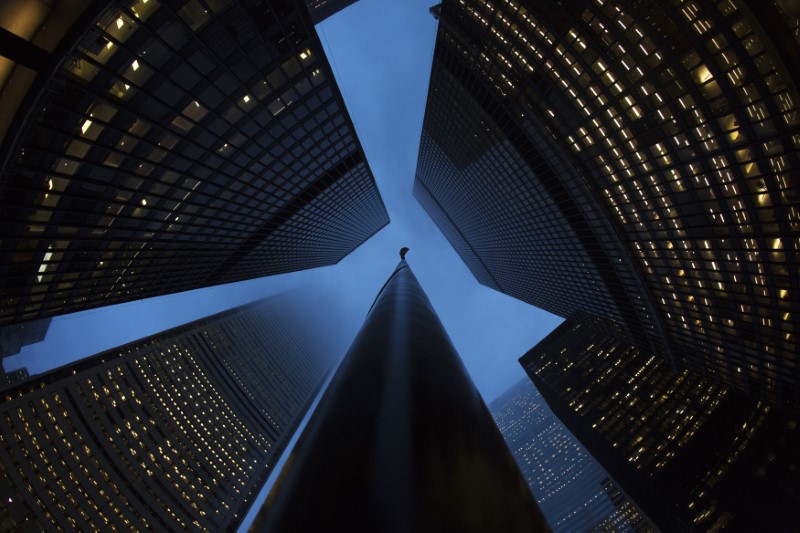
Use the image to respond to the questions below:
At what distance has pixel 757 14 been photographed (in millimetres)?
→ 22953

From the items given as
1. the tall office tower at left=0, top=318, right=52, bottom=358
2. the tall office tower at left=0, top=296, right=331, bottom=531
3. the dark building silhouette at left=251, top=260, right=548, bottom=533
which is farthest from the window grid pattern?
the tall office tower at left=0, top=318, right=52, bottom=358

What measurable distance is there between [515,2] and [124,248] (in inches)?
2073

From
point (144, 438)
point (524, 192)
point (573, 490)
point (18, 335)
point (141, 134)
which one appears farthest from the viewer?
point (573, 490)

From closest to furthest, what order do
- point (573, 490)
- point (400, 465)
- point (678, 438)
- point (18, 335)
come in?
point (400, 465)
point (678, 438)
point (18, 335)
point (573, 490)

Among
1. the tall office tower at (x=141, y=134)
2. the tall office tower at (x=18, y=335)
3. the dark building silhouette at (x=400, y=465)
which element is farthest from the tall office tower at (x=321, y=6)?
the tall office tower at (x=18, y=335)

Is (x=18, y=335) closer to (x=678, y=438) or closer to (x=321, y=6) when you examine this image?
(x=321, y=6)

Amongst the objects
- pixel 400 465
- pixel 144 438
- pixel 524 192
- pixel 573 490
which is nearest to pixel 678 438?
pixel 524 192

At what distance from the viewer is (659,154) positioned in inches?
1439

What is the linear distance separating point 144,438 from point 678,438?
107910mm

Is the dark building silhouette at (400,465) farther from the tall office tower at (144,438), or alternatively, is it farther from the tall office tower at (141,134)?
the tall office tower at (144,438)

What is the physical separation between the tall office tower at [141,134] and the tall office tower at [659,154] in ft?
85.5

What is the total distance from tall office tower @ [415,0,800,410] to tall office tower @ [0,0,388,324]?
26.1 metres

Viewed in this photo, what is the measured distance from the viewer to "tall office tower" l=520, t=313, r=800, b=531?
49.1 meters

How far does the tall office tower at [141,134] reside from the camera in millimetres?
18188
